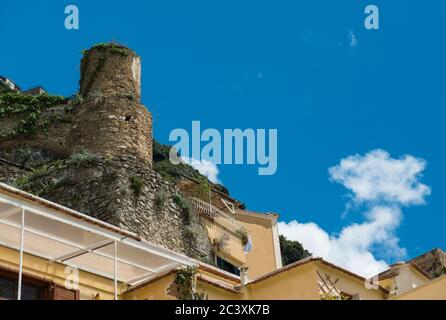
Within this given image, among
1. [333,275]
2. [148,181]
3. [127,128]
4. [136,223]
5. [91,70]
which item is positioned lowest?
[333,275]

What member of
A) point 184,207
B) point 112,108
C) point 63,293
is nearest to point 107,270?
point 63,293

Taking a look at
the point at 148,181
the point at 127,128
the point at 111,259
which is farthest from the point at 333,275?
the point at 127,128

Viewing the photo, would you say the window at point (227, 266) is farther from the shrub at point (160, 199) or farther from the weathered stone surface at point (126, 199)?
the shrub at point (160, 199)

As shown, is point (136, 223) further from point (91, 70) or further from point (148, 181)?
point (91, 70)

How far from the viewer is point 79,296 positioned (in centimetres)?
1289

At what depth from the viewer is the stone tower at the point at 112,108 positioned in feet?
89.2

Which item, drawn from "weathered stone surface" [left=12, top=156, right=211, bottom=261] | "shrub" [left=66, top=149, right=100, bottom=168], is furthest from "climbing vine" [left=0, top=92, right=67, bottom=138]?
"weathered stone surface" [left=12, top=156, right=211, bottom=261]

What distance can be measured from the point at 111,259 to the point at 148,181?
11.2 meters

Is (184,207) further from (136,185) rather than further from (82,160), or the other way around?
(82,160)

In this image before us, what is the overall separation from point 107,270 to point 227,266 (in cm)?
1255

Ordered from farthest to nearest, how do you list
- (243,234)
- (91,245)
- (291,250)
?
(291,250), (243,234), (91,245)

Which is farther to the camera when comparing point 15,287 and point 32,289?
point 32,289

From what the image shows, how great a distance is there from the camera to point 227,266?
26.1m
